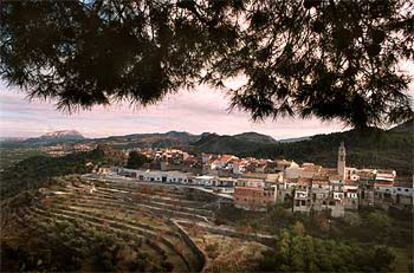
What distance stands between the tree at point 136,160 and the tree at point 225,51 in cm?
57

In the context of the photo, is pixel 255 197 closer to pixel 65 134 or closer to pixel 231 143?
pixel 231 143

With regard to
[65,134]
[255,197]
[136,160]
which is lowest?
[255,197]

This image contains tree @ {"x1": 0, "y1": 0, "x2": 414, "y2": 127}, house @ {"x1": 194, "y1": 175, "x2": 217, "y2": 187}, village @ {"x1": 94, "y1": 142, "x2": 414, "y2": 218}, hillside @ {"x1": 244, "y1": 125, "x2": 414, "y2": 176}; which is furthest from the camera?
house @ {"x1": 194, "y1": 175, "x2": 217, "y2": 187}

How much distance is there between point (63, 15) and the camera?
4.97 feet

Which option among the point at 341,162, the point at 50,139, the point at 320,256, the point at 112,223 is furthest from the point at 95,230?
the point at 341,162

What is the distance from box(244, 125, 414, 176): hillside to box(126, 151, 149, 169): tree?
49 centimetres

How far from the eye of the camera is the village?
2090 millimetres

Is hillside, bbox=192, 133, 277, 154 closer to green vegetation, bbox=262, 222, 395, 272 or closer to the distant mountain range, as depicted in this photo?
the distant mountain range

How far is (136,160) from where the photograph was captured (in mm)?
2260

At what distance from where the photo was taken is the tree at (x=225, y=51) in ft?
5.01

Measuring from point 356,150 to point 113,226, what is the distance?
3.75 feet

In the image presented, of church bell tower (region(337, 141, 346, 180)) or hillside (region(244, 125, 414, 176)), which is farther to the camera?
church bell tower (region(337, 141, 346, 180))

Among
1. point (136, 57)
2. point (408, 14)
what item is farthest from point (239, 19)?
point (408, 14)

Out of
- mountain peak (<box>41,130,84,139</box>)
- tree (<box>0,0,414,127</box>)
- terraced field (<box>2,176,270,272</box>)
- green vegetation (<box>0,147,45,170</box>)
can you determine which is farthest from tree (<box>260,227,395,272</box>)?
green vegetation (<box>0,147,45,170</box>)
